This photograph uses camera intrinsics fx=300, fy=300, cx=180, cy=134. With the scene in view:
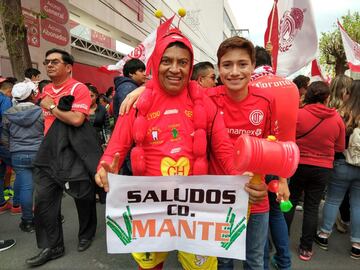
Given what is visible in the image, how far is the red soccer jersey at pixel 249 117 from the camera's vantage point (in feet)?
6.39

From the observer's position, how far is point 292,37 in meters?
3.85

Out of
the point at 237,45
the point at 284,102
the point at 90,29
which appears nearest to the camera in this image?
the point at 237,45

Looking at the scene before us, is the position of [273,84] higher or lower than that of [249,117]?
higher

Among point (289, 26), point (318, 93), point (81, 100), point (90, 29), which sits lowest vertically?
point (81, 100)

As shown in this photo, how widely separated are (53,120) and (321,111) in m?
2.74

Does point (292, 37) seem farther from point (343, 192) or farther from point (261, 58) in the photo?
point (343, 192)

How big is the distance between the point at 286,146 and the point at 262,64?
1227 mm

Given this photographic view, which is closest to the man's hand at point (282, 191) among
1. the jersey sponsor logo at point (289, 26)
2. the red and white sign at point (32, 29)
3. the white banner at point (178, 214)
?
the white banner at point (178, 214)

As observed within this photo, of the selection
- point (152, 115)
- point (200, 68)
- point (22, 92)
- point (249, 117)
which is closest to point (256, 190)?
point (249, 117)

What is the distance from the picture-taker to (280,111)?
218 cm

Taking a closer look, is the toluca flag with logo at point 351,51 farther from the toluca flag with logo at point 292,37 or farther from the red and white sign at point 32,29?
the red and white sign at point 32,29

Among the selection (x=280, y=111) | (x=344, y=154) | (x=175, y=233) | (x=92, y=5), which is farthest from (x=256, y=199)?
(x=92, y=5)

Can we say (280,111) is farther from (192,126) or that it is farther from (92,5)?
(92,5)

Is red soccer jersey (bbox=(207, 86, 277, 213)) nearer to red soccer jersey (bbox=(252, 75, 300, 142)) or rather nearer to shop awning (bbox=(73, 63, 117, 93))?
red soccer jersey (bbox=(252, 75, 300, 142))
